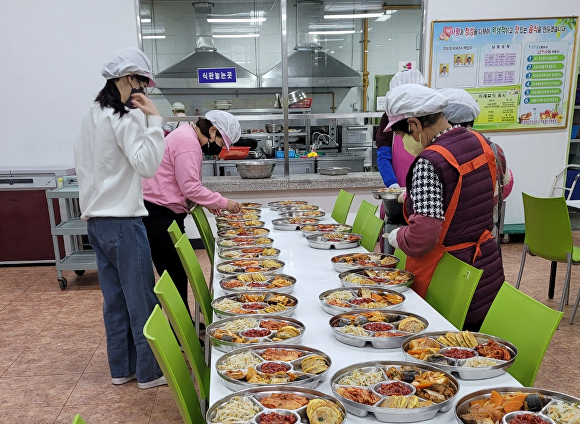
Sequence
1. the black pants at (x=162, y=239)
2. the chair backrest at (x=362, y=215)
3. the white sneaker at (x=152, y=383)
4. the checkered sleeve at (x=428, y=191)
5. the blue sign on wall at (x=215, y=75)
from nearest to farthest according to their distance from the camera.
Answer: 1. the checkered sleeve at (x=428, y=191)
2. the white sneaker at (x=152, y=383)
3. the black pants at (x=162, y=239)
4. the chair backrest at (x=362, y=215)
5. the blue sign on wall at (x=215, y=75)

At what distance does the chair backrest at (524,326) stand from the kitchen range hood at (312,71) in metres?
6.05

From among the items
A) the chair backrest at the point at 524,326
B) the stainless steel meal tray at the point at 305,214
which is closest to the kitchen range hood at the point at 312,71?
the stainless steel meal tray at the point at 305,214

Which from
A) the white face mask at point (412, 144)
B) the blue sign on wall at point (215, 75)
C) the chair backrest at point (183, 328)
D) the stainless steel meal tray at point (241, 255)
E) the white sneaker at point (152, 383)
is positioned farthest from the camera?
the blue sign on wall at point (215, 75)

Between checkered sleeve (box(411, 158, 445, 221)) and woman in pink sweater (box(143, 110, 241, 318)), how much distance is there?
151 centimetres

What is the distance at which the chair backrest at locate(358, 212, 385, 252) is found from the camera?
2900 mm

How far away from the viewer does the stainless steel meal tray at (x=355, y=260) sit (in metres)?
2.25

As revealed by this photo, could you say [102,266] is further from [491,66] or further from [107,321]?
[491,66]

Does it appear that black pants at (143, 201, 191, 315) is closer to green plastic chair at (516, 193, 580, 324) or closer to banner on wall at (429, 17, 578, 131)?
green plastic chair at (516, 193, 580, 324)

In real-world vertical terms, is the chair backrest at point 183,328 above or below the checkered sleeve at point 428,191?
below

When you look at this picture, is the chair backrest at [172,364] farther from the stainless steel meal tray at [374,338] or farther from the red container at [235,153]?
the red container at [235,153]

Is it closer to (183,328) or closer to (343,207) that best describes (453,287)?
(183,328)

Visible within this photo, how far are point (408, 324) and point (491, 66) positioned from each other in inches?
185

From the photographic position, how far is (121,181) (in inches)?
96.4

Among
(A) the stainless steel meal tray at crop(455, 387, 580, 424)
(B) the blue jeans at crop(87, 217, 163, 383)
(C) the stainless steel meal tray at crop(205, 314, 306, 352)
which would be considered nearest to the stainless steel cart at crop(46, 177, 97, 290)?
(B) the blue jeans at crop(87, 217, 163, 383)
